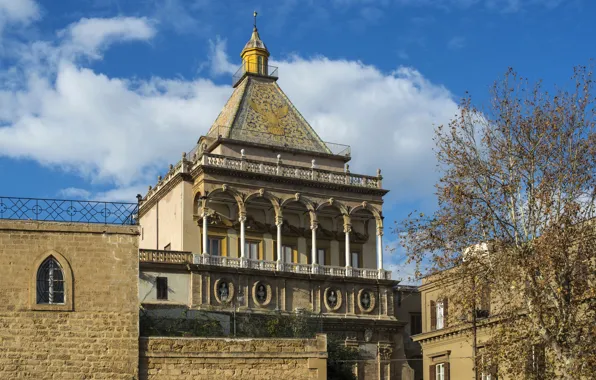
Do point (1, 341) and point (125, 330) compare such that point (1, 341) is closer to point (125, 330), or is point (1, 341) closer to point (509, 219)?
point (125, 330)

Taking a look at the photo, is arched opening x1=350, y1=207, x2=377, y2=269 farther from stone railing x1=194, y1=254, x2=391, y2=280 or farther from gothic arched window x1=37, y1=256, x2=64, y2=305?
gothic arched window x1=37, y1=256, x2=64, y2=305

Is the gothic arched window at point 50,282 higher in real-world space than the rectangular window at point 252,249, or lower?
lower

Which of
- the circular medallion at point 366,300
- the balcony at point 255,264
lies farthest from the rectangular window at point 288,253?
the circular medallion at point 366,300

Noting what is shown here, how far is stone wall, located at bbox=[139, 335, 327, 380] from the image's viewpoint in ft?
97.4

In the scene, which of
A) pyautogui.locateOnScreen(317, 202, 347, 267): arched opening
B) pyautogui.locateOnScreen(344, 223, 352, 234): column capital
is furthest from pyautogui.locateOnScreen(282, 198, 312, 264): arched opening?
pyautogui.locateOnScreen(344, 223, 352, 234): column capital

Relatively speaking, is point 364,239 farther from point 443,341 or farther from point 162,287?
point 162,287

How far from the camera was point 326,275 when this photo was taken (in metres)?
52.9

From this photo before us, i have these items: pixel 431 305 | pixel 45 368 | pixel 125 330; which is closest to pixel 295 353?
pixel 125 330

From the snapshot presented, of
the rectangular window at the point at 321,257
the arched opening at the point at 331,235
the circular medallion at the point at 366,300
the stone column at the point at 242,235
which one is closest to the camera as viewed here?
the stone column at the point at 242,235

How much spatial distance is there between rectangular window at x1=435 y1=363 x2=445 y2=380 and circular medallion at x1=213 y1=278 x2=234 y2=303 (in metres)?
9.77

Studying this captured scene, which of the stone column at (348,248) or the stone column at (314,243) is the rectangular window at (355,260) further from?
the stone column at (314,243)

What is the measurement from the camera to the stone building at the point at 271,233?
50000 millimetres

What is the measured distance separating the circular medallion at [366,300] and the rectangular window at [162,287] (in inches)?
402

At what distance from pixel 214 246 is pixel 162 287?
435 cm
